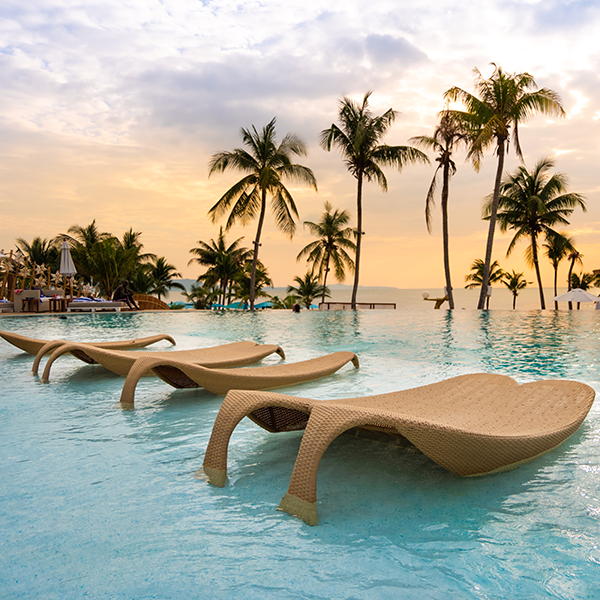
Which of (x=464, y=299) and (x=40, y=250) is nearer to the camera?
(x=40, y=250)

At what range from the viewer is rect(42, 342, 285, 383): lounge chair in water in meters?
3.99

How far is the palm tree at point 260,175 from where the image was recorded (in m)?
19.5

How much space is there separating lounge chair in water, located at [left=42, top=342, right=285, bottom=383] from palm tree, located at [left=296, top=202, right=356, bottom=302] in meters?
22.5

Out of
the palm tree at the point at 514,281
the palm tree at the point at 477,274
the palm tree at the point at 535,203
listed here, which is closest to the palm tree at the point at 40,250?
the palm tree at the point at 535,203

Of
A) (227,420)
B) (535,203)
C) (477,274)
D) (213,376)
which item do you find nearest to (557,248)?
(535,203)

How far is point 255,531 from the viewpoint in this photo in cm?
161

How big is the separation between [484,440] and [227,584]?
3.78ft

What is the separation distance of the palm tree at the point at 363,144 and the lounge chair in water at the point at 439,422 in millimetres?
17079

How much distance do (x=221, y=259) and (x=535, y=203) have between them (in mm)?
19368

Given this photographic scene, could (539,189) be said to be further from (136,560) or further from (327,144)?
(136,560)

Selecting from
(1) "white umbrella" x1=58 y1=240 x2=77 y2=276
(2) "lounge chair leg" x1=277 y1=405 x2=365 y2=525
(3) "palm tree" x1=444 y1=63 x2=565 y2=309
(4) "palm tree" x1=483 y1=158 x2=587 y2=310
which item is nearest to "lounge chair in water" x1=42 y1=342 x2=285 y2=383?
(2) "lounge chair leg" x1=277 y1=405 x2=365 y2=525

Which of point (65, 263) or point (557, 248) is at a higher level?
point (557, 248)

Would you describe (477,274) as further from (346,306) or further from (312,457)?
(312,457)

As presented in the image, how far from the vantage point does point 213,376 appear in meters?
3.39
